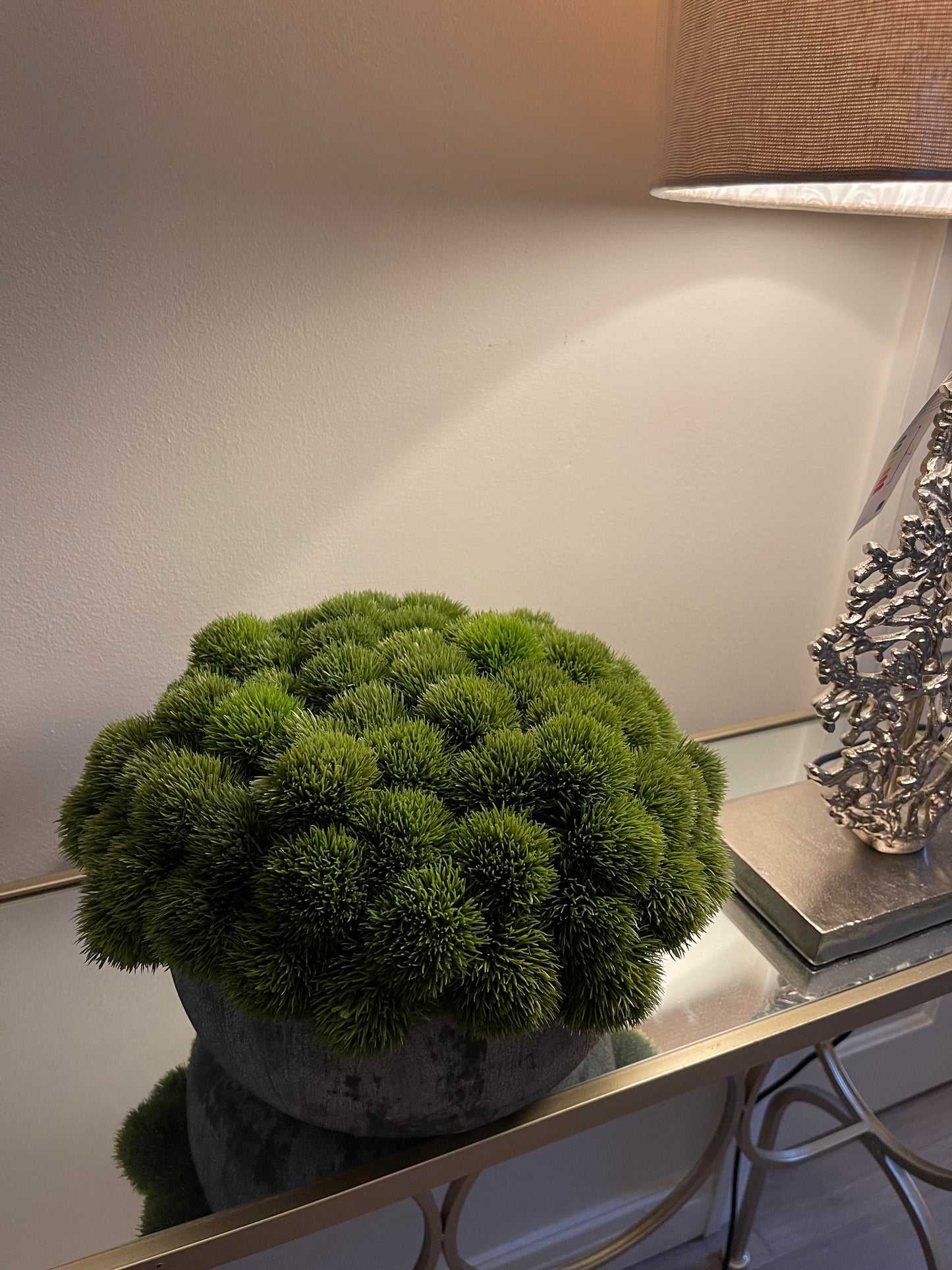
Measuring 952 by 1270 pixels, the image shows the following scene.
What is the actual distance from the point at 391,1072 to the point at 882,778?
44 cm

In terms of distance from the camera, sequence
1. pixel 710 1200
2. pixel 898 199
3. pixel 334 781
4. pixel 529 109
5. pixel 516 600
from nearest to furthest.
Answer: pixel 334 781 → pixel 898 199 → pixel 529 109 → pixel 516 600 → pixel 710 1200

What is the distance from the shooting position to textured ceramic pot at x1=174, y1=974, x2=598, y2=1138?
0.48 metres

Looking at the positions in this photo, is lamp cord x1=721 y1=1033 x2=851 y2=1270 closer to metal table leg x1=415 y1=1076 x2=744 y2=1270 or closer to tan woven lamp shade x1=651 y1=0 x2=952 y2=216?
metal table leg x1=415 y1=1076 x2=744 y2=1270

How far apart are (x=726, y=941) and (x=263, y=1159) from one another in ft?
1.16

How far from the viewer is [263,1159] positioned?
56cm

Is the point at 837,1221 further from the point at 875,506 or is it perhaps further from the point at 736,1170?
the point at 875,506

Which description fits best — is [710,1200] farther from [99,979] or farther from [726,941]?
[99,979]

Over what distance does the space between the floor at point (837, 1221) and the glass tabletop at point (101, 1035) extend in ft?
2.05

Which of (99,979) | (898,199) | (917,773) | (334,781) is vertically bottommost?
(99,979)

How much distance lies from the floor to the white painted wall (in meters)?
0.74

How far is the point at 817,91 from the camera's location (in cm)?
45

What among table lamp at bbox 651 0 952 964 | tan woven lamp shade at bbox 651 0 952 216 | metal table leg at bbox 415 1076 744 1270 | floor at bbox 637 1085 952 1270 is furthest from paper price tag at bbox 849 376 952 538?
floor at bbox 637 1085 952 1270

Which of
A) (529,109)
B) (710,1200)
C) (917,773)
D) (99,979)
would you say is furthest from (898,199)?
(710,1200)

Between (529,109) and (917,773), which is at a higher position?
(529,109)
